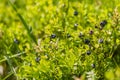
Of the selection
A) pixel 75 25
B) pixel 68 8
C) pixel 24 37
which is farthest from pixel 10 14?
pixel 75 25

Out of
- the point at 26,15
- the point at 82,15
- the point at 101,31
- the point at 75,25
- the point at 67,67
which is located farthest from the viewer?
the point at 26,15

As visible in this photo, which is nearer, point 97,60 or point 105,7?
point 97,60

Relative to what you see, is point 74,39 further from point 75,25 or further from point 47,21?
point 47,21

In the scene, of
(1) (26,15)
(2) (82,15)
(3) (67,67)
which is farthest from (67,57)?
(1) (26,15)

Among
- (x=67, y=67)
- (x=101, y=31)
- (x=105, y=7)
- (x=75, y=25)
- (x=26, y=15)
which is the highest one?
(x=26, y=15)

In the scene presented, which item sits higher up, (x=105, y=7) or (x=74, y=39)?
Result: (x=105, y=7)

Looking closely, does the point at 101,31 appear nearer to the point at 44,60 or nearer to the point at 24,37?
the point at 44,60

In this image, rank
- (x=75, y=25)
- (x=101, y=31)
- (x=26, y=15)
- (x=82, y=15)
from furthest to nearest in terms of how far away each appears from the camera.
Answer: (x=26, y=15) < (x=82, y=15) < (x=75, y=25) < (x=101, y=31)
